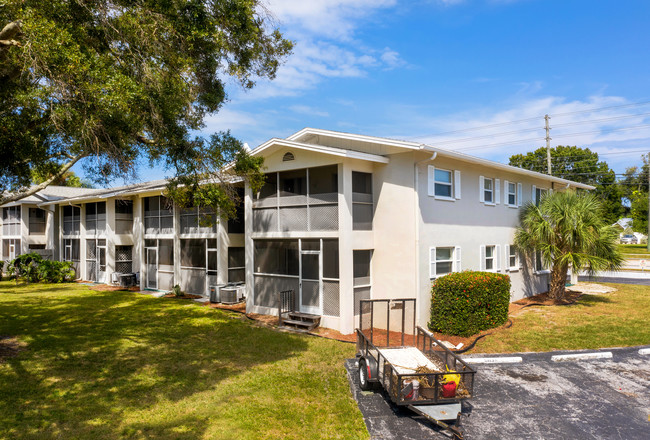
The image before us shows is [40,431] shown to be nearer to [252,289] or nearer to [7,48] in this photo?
[7,48]

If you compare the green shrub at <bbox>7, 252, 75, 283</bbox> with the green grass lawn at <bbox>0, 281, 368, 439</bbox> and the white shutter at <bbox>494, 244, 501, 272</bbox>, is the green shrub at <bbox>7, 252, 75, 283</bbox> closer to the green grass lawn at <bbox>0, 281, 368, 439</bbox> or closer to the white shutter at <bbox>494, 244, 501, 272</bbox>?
the green grass lawn at <bbox>0, 281, 368, 439</bbox>

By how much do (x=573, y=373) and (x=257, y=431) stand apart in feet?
25.8

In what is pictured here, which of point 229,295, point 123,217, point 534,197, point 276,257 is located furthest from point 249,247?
point 534,197

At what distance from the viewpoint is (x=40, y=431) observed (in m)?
6.39

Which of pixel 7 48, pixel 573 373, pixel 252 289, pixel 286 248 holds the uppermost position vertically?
pixel 7 48

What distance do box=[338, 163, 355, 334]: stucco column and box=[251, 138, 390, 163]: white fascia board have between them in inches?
23.6

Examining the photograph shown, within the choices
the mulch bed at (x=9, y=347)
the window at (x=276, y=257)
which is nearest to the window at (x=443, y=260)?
the window at (x=276, y=257)

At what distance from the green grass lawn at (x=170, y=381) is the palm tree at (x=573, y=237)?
37.9 ft

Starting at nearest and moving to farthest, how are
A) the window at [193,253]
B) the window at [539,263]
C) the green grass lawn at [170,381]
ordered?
the green grass lawn at [170,381]
the window at [193,253]
the window at [539,263]

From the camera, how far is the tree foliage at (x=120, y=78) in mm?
7793

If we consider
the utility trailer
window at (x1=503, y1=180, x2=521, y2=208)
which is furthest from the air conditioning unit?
window at (x1=503, y1=180, x2=521, y2=208)

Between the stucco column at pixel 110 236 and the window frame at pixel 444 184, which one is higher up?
the window frame at pixel 444 184

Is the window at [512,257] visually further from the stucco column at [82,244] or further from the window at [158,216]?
the stucco column at [82,244]

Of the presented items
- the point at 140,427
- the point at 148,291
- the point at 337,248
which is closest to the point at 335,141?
the point at 337,248
